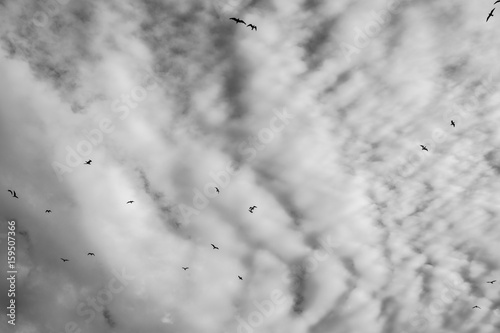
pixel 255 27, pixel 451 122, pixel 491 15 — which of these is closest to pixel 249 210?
pixel 255 27

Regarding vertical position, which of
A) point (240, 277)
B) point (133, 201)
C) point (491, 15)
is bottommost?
point (240, 277)

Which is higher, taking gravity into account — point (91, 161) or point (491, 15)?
point (491, 15)

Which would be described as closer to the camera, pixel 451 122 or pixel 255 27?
pixel 255 27

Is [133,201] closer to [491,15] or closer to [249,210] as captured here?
[249,210]

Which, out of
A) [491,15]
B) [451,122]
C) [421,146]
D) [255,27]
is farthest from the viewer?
[421,146]

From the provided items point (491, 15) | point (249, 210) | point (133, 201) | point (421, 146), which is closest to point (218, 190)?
point (249, 210)

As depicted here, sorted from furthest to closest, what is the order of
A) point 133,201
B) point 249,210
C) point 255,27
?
1. point 133,201
2. point 249,210
3. point 255,27

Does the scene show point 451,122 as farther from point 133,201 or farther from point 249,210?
point 133,201

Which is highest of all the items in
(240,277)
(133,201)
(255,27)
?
(255,27)

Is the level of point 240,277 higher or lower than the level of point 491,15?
lower
